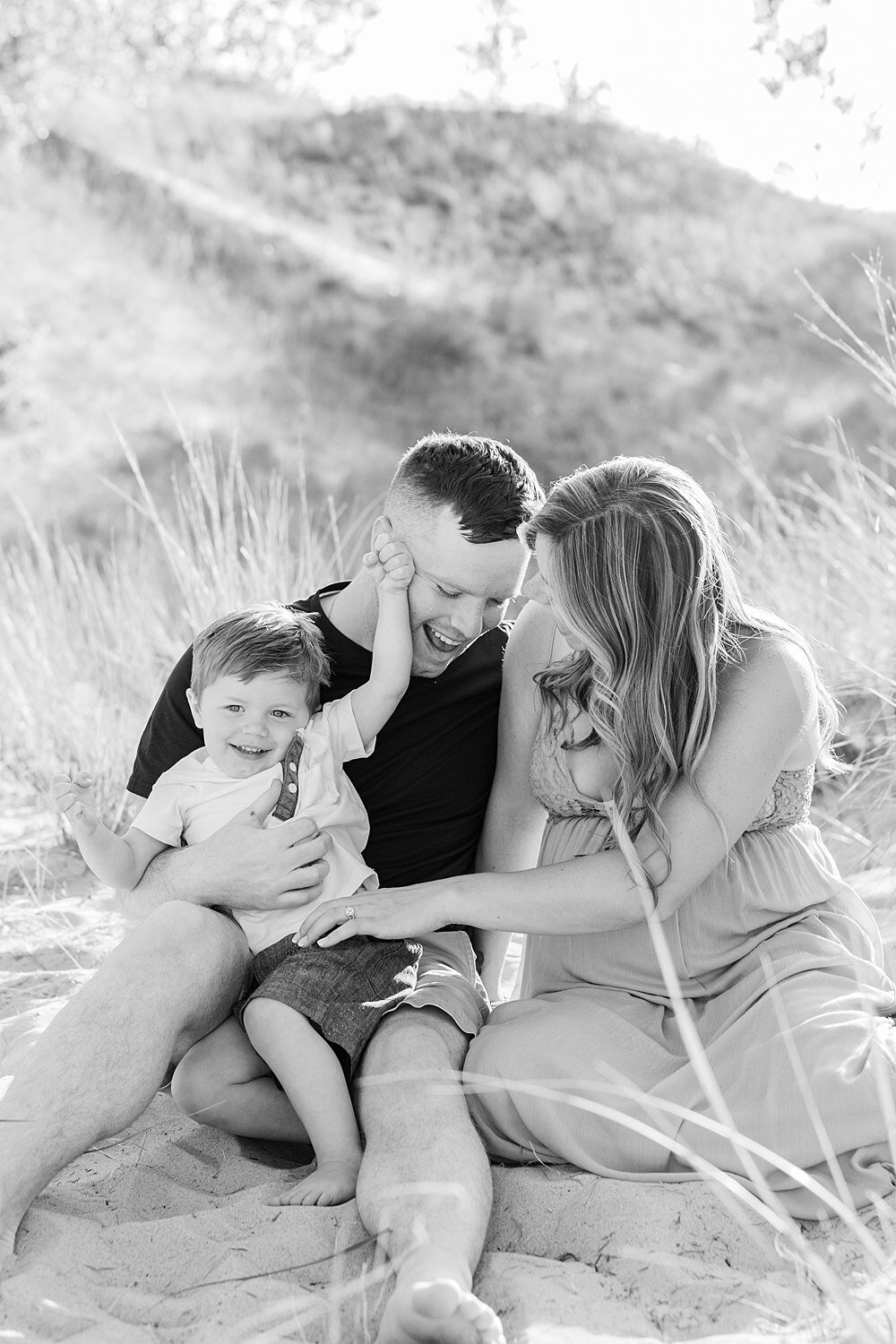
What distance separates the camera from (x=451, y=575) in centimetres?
233

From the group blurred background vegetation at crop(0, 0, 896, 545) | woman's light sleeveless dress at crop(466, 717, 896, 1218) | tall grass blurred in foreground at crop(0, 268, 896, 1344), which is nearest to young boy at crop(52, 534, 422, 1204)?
woman's light sleeveless dress at crop(466, 717, 896, 1218)

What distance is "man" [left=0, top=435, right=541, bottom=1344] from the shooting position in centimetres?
175

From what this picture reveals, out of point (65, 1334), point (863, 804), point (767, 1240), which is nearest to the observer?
point (65, 1334)

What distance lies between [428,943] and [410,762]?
0.35 meters

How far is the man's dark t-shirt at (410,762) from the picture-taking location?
95.3 inches

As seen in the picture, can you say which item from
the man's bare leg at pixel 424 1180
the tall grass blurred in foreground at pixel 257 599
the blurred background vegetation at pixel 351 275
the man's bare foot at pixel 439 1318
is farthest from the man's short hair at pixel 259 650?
the blurred background vegetation at pixel 351 275

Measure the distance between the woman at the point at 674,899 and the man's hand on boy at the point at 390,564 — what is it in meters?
0.24

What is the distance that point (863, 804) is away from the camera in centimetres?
376

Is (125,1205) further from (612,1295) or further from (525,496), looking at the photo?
(525,496)

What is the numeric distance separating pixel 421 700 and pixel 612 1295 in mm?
1121

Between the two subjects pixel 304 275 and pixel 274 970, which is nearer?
pixel 274 970

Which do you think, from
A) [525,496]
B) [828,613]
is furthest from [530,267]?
[525,496]

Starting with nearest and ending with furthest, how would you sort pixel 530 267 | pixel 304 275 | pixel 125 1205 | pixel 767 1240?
1. pixel 767 1240
2. pixel 125 1205
3. pixel 304 275
4. pixel 530 267

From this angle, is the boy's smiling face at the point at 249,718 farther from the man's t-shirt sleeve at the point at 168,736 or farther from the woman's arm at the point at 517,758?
the woman's arm at the point at 517,758
